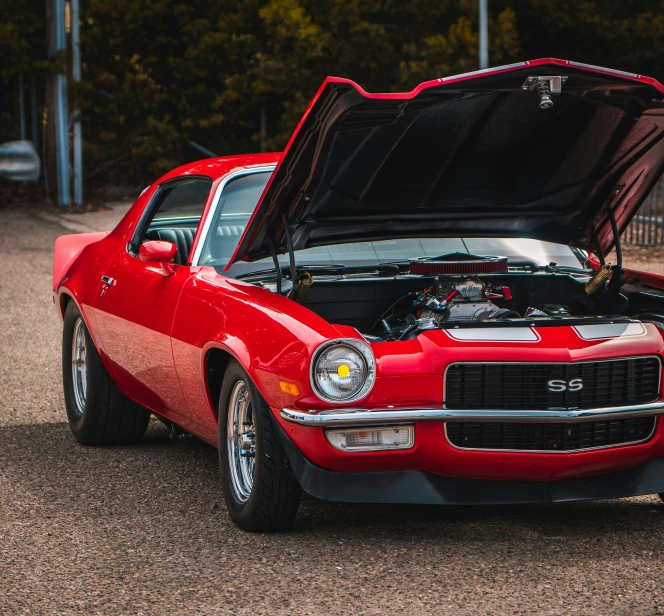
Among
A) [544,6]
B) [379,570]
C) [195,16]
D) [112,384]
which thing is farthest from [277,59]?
[379,570]

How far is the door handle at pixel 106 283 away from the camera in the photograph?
6.22m

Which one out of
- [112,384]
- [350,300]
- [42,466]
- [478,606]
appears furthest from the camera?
[112,384]

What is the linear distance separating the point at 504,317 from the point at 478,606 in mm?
1527

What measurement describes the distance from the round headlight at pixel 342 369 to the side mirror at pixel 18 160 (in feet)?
4.81

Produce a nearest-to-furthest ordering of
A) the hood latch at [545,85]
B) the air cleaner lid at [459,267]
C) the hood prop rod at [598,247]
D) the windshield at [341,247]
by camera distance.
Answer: the hood latch at [545,85] < the air cleaner lid at [459,267] < the windshield at [341,247] < the hood prop rod at [598,247]

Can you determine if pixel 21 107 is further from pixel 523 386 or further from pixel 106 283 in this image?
pixel 523 386

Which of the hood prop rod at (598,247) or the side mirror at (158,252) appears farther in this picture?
the hood prop rod at (598,247)

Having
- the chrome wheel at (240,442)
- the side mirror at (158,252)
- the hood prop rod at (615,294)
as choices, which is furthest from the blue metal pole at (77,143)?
the chrome wheel at (240,442)

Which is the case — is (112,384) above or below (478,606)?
below

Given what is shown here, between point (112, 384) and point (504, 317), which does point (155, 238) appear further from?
point (504, 317)

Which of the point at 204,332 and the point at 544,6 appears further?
the point at 544,6

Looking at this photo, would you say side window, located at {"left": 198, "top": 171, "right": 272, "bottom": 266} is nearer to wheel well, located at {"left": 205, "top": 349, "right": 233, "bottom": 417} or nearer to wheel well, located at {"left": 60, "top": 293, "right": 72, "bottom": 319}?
wheel well, located at {"left": 205, "top": 349, "right": 233, "bottom": 417}

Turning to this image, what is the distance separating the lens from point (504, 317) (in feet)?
16.9

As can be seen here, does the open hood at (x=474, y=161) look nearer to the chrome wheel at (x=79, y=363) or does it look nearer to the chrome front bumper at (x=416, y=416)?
the chrome front bumper at (x=416, y=416)
